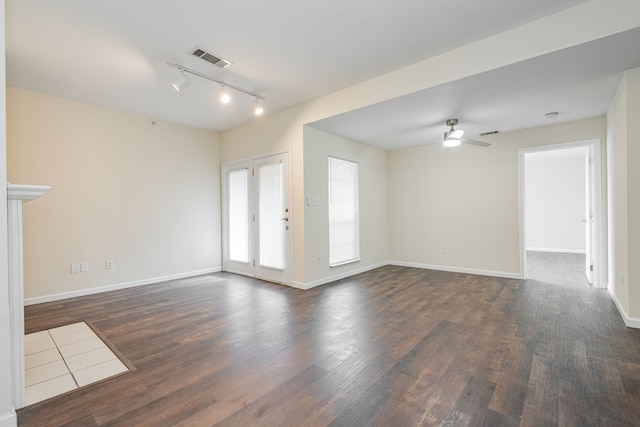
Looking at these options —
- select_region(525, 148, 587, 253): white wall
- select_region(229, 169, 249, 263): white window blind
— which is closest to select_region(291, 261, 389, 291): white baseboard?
select_region(229, 169, 249, 263): white window blind

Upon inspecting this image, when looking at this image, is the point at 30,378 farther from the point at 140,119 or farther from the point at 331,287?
the point at 140,119

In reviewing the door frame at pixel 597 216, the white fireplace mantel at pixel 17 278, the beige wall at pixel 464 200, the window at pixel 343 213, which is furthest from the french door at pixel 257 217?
the door frame at pixel 597 216

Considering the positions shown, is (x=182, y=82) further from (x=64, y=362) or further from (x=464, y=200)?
(x=464, y=200)

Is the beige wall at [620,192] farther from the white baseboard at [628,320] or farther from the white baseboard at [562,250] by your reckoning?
the white baseboard at [562,250]

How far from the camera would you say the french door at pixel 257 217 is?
4.71m

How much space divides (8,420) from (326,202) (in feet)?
12.9

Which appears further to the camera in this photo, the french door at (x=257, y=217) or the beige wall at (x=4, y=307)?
the french door at (x=257, y=217)

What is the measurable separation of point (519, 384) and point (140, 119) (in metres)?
5.76

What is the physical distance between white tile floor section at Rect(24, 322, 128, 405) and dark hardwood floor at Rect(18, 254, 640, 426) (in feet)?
0.40

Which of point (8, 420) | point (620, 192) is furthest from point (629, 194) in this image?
point (8, 420)

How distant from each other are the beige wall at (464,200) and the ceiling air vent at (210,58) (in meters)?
4.22

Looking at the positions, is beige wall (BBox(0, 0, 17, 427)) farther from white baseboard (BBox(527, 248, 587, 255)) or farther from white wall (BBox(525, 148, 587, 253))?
white baseboard (BBox(527, 248, 587, 255))

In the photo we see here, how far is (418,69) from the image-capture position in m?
3.22

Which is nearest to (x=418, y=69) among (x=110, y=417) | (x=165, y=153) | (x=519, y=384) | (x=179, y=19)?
(x=179, y=19)
